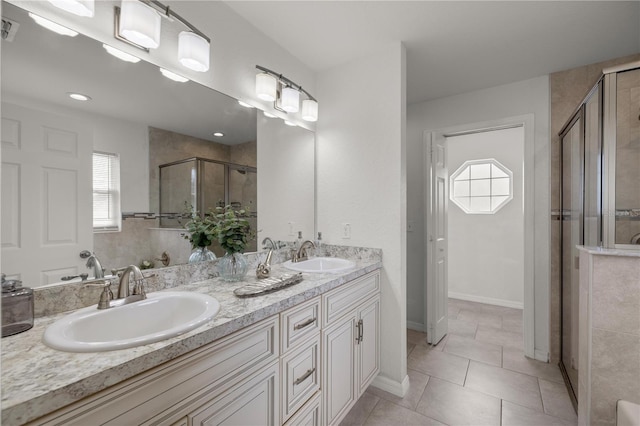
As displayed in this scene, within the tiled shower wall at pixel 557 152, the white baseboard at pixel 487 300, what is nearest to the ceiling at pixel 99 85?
the tiled shower wall at pixel 557 152

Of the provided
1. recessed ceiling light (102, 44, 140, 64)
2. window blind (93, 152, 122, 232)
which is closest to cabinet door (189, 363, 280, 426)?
window blind (93, 152, 122, 232)

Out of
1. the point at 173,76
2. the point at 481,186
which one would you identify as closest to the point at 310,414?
the point at 173,76

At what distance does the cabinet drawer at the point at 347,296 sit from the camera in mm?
1479

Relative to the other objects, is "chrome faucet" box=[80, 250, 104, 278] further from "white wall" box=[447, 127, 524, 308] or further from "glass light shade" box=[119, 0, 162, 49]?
"white wall" box=[447, 127, 524, 308]

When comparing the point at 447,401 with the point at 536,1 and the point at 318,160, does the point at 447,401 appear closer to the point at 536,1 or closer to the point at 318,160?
the point at 318,160

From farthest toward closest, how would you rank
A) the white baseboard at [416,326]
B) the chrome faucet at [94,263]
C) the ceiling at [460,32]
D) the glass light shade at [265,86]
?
the white baseboard at [416,326], the glass light shade at [265,86], the ceiling at [460,32], the chrome faucet at [94,263]

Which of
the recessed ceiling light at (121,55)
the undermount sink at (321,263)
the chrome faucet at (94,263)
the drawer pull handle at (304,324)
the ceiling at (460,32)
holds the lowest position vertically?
the drawer pull handle at (304,324)

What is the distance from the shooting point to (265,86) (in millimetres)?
1782

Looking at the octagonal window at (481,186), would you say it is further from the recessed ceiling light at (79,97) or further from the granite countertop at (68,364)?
the recessed ceiling light at (79,97)

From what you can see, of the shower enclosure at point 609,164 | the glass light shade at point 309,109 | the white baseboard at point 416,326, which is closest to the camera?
Result: the shower enclosure at point 609,164

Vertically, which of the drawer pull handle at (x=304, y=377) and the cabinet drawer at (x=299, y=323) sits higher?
the cabinet drawer at (x=299, y=323)

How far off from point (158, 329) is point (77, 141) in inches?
31.7

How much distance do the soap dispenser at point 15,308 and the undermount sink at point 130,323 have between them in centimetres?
10

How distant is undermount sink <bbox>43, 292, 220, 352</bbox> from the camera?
741 millimetres
